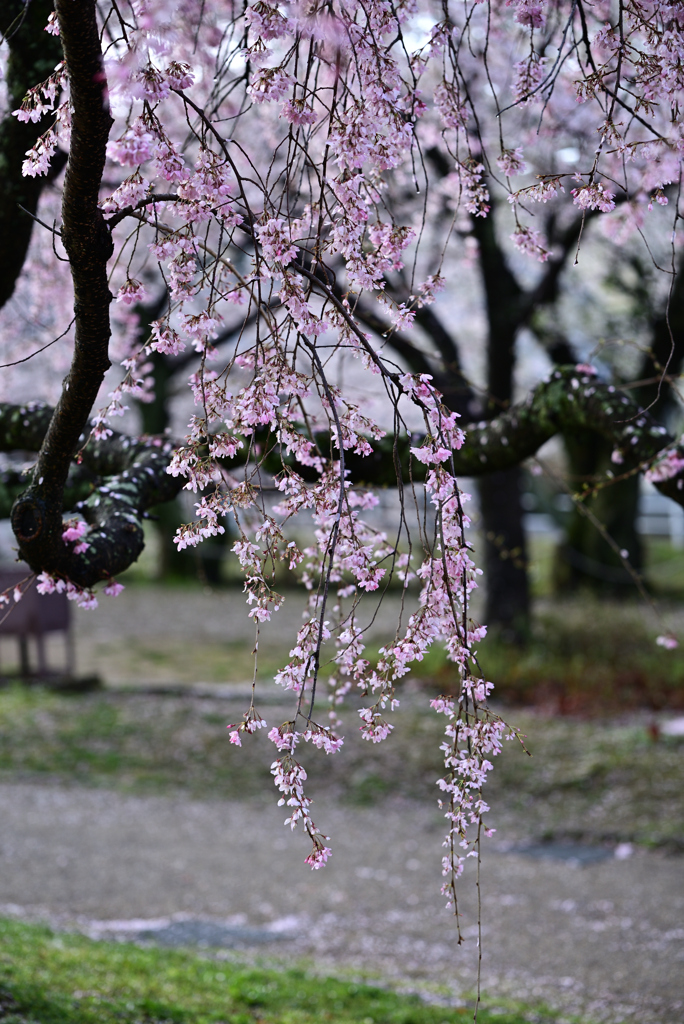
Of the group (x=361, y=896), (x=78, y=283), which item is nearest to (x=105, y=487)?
(x=78, y=283)

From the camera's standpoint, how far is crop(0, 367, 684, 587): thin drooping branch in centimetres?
337

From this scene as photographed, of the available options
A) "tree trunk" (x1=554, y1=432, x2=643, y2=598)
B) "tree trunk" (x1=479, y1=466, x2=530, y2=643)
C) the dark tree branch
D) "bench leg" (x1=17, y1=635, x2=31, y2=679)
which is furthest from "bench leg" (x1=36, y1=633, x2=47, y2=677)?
"tree trunk" (x1=554, y1=432, x2=643, y2=598)

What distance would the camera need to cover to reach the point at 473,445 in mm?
3932

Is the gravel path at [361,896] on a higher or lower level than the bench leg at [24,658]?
lower

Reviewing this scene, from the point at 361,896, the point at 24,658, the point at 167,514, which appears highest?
the point at 167,514

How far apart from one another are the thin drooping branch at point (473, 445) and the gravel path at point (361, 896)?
2.54m

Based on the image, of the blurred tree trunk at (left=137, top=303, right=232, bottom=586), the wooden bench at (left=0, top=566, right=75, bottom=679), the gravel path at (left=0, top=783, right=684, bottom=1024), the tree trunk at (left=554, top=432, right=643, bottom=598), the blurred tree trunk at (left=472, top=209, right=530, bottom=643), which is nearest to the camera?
the gravel path at (left=0, top=783, right=684, bottom=1024)

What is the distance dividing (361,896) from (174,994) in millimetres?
1949

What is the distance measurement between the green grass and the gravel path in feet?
1.72

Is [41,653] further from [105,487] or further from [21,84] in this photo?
[21,84]

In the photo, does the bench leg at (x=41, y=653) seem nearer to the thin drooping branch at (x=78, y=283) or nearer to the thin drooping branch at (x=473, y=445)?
the thin drooping branch at (x=473, y=445)

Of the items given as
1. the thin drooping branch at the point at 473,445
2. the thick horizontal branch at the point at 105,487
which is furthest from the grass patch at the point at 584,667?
the thick horizontal branch at the point at 105,487

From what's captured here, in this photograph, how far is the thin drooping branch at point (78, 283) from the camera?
6.96 ft

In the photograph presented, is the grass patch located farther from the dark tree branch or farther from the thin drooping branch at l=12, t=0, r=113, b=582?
the thin drooping branch at l=12, t=0, r=113, b=582
